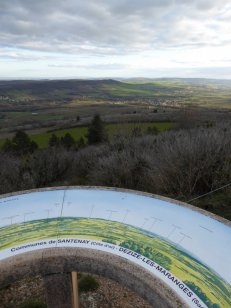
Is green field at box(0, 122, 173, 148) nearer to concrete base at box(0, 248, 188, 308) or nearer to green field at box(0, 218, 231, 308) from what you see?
green field at box(0, 218, 231, 308)

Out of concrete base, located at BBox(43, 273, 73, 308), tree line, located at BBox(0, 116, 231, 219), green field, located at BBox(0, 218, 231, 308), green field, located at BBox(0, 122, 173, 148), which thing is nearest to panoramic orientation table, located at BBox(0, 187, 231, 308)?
green field, located at BBox(0, 218, 231, 308)

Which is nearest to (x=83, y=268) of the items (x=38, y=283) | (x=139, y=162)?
(x=38, y=283)

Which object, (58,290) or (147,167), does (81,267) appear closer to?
(58,290)

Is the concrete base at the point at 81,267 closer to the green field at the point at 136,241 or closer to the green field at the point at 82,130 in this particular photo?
the green field at the point at 136,241

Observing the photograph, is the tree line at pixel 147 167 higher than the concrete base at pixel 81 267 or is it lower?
lower

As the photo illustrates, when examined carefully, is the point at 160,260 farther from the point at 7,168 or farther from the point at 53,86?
the point at 53,86

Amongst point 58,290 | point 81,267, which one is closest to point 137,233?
point 81,267

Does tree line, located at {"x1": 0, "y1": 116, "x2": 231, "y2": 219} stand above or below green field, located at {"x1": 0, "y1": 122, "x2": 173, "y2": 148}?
above

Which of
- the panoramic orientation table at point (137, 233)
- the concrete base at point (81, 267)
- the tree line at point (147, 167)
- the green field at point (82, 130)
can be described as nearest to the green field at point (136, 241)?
the panoramic orientation table at point (137, 233)
